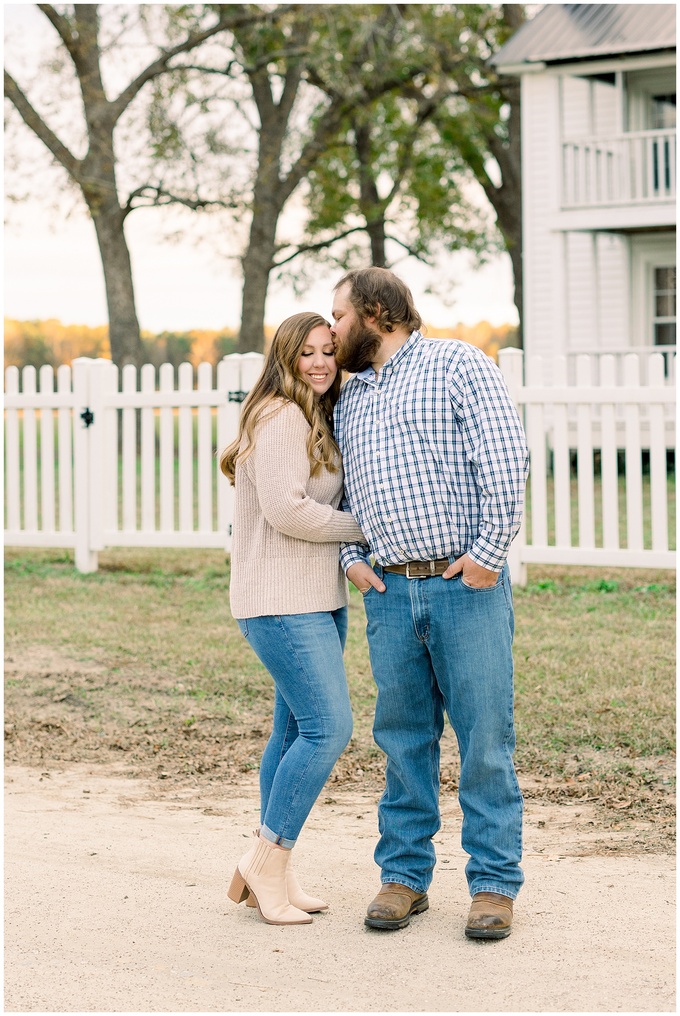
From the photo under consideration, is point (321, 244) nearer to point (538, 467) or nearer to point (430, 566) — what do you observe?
point (538, 467)

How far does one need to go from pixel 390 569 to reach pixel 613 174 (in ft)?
54.2

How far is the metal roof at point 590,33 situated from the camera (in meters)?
17.9

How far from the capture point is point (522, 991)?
2965 millimetres

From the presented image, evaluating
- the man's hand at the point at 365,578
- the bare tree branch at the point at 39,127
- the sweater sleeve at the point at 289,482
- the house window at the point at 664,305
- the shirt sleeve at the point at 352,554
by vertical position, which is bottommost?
the man's hand at the point at 365,578

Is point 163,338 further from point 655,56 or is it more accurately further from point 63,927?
point 63,927

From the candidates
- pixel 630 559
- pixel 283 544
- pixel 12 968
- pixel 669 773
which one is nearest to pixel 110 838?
pixel 12 968

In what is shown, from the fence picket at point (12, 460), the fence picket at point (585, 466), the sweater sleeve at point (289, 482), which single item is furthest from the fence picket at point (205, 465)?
the sweater sleeve at point (289, 482)

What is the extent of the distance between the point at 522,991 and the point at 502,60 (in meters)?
17.9

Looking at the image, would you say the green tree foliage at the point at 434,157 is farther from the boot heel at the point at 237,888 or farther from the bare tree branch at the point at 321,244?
the boot heel at the point at 237,888

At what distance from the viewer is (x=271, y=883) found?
346 cm

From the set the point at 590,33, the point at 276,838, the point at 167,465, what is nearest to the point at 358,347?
the point at 276,838

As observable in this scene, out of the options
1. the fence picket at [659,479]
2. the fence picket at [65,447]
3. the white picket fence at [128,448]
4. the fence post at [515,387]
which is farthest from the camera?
the fence picket at [65,447]

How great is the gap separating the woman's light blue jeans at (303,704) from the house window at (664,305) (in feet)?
57.1

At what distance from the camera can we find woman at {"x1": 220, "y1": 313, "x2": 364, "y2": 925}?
3.43 m
